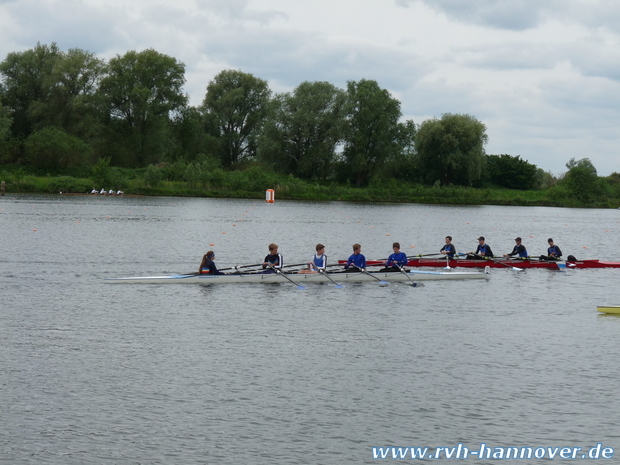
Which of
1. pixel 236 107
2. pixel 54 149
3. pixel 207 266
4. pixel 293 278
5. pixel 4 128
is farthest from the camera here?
pixel 236 107

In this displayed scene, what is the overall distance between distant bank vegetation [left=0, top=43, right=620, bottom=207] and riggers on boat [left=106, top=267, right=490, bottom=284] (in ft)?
192

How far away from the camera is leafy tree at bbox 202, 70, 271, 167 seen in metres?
102

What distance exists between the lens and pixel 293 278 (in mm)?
25016

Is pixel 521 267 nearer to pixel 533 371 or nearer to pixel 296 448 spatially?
pixel 533 371

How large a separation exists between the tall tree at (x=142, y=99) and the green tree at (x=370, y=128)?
2084 cm

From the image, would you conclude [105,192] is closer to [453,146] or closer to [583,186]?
[453,146]

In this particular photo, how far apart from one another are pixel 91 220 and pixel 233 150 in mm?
57133

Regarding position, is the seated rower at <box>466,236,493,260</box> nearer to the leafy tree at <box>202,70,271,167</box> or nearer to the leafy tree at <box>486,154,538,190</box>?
the leafy tree at <box>202,70,271,167</box>

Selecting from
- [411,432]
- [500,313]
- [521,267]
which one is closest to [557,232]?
[521,267]

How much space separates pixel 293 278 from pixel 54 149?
6408cm

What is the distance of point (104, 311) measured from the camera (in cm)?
1980

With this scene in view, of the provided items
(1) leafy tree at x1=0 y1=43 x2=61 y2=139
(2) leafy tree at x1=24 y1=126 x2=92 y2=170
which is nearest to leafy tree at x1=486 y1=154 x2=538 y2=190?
(2) leafy tree at x1=24 y1=126 x2=92 y2=170

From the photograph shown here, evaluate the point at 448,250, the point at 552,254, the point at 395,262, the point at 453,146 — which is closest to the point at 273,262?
the point at 395,262

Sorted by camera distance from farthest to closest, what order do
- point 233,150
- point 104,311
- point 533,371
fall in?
point 233,150 → point 104,311 → point 533,371
